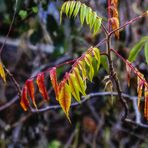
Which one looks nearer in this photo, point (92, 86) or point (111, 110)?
point (92, 86)

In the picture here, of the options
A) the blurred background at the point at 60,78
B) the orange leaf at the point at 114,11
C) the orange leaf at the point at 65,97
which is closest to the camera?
the orange leaf at the point at 65,97

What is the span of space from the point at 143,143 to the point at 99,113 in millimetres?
333

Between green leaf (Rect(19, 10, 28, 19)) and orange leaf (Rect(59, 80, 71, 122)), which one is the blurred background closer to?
green leaf (Rect(19, 10, 28, 19))

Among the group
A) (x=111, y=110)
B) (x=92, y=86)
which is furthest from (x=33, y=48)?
(x=92, y=86)

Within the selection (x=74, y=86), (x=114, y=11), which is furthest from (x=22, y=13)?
(x=74, y=86)

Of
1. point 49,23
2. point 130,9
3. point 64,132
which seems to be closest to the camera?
point 49,23

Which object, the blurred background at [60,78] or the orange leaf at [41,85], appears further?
the blurred background at [60,78]

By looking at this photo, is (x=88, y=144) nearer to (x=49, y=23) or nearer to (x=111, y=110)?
(x=111, y=110)

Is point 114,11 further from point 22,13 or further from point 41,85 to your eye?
point 22,13

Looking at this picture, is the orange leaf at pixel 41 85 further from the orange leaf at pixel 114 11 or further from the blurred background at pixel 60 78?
the blurred background at pixel 60 78

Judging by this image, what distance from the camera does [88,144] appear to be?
98.4 inches

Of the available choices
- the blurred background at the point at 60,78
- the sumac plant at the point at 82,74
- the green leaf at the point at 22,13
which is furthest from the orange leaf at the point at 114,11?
the blurred background at the point at 60,78

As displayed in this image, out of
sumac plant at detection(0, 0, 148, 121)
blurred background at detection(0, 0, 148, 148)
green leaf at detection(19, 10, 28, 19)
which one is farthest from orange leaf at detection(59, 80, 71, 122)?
blurred background at detection(0, 0, 148, 148)

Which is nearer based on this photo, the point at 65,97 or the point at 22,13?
the point at 65,97
